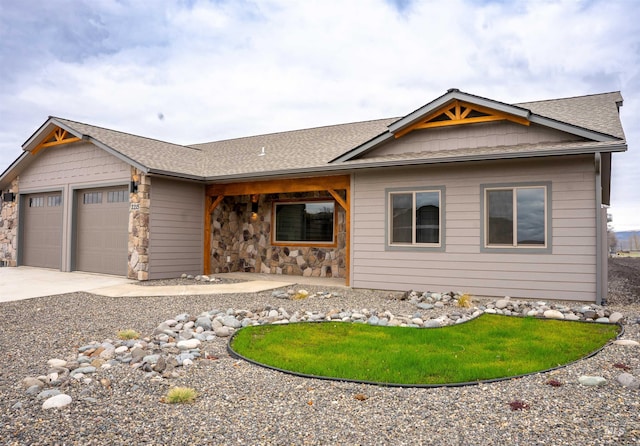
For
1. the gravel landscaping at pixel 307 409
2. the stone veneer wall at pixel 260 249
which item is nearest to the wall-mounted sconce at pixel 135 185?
the stone veneer wall at pixel 260 249

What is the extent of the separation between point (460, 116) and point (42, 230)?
520 inches

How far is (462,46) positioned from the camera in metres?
12.9

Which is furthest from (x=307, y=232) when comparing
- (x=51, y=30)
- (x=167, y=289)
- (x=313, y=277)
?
(x=51, y=30)

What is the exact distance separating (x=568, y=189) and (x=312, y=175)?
217 inches

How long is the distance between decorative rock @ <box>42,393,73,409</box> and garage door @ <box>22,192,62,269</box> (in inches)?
448

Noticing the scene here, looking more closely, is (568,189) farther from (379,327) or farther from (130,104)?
(130,104)

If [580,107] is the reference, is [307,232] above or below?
below

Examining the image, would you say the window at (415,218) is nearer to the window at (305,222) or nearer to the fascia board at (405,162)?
the fascia board at (405,162)

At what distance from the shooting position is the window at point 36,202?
14120 mm

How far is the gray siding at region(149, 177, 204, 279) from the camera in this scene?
11.1 meters

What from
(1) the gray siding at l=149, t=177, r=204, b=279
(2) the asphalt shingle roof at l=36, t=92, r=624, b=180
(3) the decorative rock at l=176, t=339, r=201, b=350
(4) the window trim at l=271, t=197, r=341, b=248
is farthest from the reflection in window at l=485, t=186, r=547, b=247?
(1) the gray siding at l=149, t=177, r=204, b=279

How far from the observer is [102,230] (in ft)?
39.9

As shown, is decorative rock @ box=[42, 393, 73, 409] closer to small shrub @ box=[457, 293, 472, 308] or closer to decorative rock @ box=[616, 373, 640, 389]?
decorative rock @ box=[616, 373, 640, 389]

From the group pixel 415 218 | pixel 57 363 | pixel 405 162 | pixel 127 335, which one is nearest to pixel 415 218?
pixel 415 218
